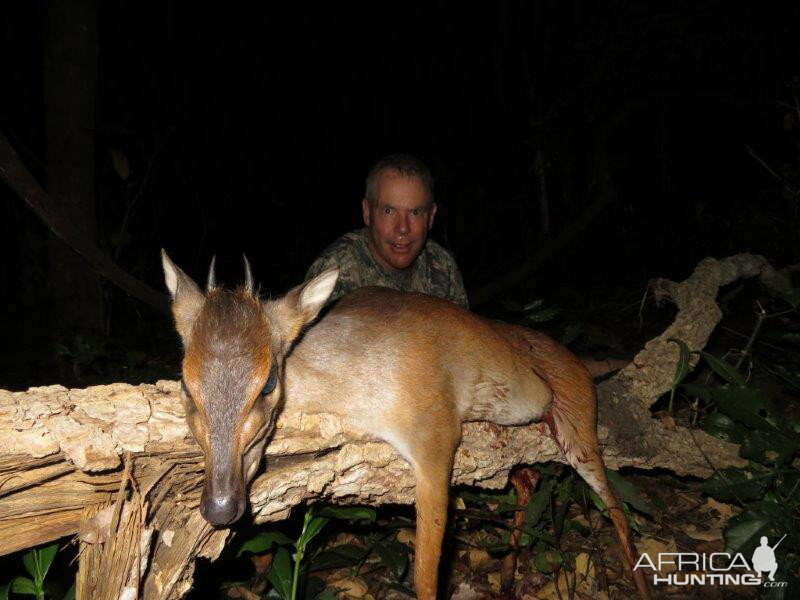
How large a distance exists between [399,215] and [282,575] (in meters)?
3.44

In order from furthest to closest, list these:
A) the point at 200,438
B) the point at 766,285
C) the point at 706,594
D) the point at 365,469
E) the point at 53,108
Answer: the point at 53,108
the point at 766,285
the point at 706,594
the point at 365,469
the point at 200,438

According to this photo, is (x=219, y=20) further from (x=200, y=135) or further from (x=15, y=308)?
(x=15, y=308)

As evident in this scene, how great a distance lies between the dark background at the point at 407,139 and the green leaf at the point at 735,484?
15.5 ft

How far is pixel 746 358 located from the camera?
530 cm

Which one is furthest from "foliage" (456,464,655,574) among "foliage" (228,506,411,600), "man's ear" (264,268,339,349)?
"man's ear" (264,268,339,349)

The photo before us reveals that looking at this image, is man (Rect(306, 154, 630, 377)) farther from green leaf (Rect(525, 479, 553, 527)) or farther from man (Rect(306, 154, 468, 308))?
green leaf (Rect(525, 479, 553, 527))

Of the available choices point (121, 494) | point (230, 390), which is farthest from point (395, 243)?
point (121, 494)

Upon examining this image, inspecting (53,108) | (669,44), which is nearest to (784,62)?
(669,44)

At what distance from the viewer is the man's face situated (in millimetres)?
5469

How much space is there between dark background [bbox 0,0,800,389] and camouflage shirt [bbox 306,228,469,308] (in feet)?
7.82

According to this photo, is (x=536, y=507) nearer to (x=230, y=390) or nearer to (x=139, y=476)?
(x=230, y=390)

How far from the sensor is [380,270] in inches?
243

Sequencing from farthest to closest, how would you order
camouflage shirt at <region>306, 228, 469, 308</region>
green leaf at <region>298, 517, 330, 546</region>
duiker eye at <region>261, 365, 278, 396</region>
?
camouflage shirt at <region>306, 228, 469, 308</region> < green leaf at <region>298, 517, 330, 546</region> < duiker eye at <region>261, 365, 278, 396</region>

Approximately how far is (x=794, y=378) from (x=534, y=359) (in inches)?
102
